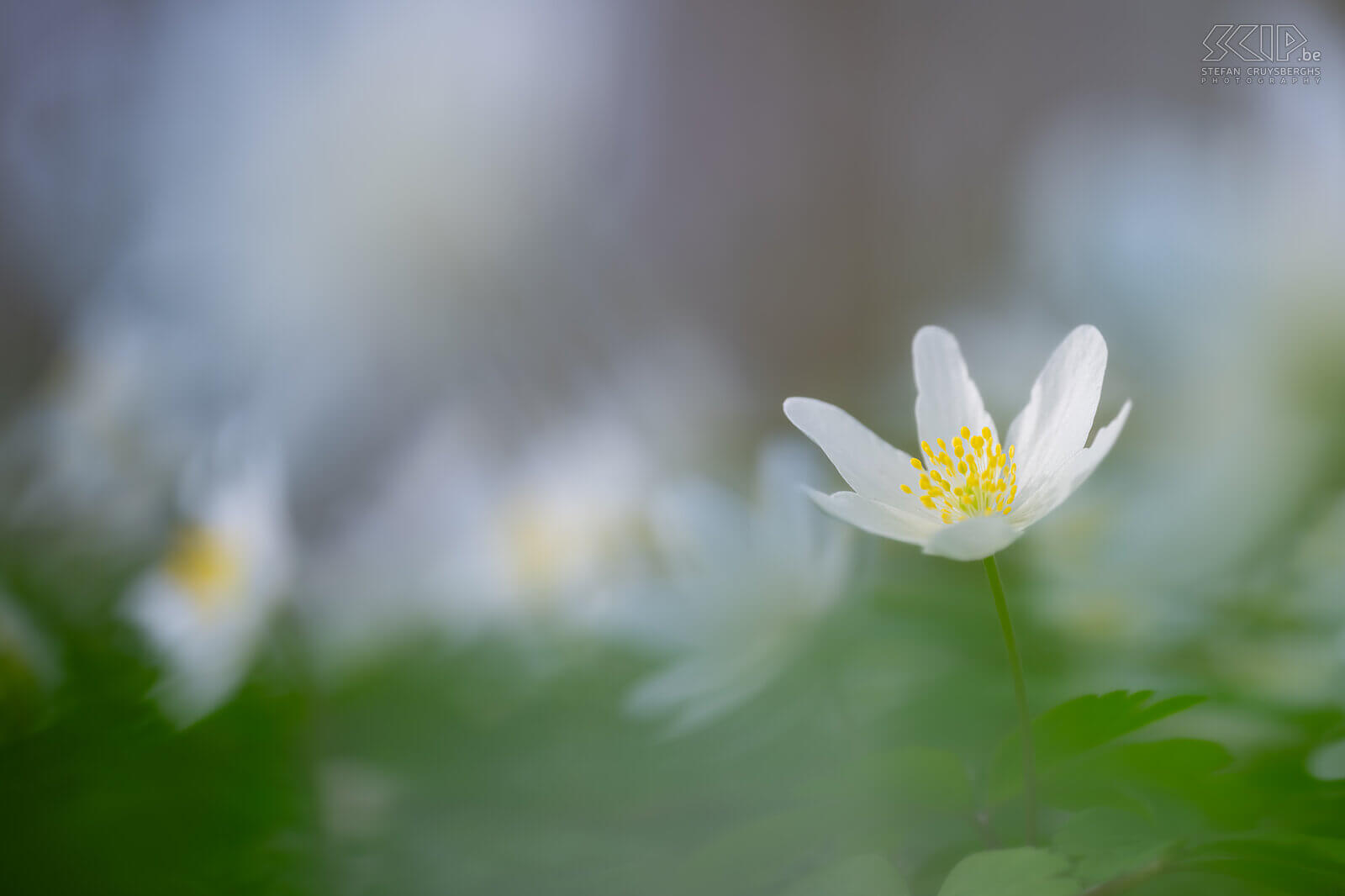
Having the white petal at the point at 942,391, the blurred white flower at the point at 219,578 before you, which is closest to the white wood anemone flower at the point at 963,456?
the white petal at the point at 942,391

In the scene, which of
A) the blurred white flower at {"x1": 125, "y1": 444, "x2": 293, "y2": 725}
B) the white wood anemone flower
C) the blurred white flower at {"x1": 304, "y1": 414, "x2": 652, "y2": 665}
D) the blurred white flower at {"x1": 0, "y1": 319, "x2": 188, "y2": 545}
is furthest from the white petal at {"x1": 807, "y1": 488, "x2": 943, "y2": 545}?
the blurred white flower at {"x1": 0, "y1": 319, "x2": 188, "y2": 545}

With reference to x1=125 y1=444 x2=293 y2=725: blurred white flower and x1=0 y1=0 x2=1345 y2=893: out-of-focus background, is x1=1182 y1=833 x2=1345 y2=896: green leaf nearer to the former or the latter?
x1=0 y1=0 x2=1345 y2=893: out-of-focus background

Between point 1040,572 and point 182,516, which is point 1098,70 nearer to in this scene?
point 1040,572

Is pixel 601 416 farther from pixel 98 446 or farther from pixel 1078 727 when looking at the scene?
pixel 1078 727

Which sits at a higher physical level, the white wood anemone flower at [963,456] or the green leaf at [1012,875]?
the white wood anemone flower at [963,456]

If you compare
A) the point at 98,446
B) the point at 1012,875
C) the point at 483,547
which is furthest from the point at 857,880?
the point at 98,446

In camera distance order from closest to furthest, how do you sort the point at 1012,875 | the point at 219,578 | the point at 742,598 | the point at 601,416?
the point at 1012,875 → the point at 742,598 → the point at 219,578 → the point at 601,416

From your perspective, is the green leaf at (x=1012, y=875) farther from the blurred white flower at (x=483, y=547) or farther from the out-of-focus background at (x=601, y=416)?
the blurred white flower at (x=483, y=547)
